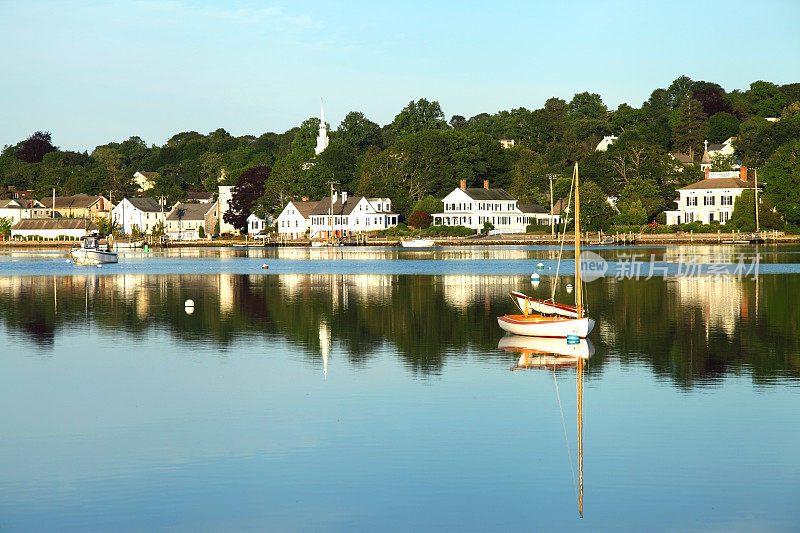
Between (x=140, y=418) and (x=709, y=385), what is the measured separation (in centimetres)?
1623

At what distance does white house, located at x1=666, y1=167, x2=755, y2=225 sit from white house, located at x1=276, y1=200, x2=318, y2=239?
68.0 m

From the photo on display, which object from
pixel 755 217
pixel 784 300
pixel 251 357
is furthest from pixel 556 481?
pixel 755 217

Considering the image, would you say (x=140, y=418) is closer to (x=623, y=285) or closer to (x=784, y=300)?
(x=784, y=300)

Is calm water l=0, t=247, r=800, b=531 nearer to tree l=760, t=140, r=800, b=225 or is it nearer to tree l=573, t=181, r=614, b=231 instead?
tree l=760, t=140, r=800, b=225

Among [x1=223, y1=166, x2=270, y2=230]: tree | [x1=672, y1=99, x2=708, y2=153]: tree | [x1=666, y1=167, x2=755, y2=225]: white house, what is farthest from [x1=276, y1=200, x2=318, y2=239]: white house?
[x1=672, y1=99, x2=708, y2=153]: tree

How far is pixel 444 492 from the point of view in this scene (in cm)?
1738

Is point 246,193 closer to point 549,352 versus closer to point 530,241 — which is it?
point 530,241

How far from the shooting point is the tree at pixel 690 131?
197000 mm

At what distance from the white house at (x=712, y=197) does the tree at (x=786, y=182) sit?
649cm

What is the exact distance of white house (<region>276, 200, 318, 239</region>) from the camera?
175m

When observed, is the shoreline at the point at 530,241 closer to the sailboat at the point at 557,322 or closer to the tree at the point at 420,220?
the tree at the point at 420,220

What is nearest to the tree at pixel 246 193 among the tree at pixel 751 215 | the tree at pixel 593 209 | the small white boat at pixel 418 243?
the small white boat at pixel 418 243

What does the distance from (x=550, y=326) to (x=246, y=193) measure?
510ft

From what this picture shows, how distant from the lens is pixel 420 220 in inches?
6314
